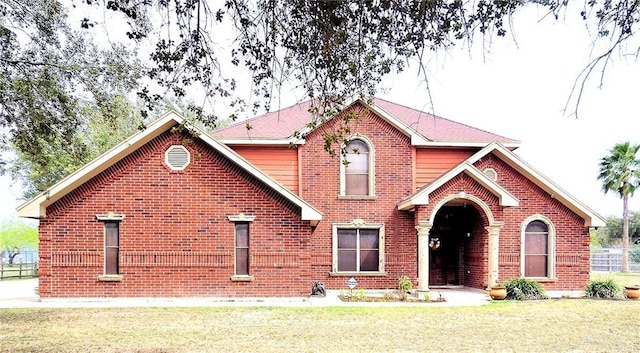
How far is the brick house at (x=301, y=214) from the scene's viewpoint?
A: 1638 cm

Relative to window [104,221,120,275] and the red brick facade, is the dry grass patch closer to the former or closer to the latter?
the red brick facade

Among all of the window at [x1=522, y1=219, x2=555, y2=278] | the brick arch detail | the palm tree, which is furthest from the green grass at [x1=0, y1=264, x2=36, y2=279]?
the palm tree

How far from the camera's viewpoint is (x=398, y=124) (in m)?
19.4

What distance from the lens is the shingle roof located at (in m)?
19.4

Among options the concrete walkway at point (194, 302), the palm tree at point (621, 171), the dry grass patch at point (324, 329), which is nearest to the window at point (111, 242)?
the concrete walkway at point (194, 302)

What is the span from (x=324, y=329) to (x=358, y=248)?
784 cm

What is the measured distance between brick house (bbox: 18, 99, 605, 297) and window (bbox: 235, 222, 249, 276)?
0.09 feet

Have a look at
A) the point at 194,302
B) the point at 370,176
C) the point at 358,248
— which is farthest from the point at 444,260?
the point at 194,302

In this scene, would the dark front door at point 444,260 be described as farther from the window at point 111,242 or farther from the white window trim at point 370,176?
the window at point 111,242

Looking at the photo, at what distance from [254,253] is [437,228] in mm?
7406

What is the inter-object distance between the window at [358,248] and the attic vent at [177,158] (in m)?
5.40

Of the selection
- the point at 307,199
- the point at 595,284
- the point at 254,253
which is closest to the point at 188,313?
the point at 254,253

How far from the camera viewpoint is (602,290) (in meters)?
18.1

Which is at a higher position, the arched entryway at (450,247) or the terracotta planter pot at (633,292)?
the arched entryway at (450,247)
